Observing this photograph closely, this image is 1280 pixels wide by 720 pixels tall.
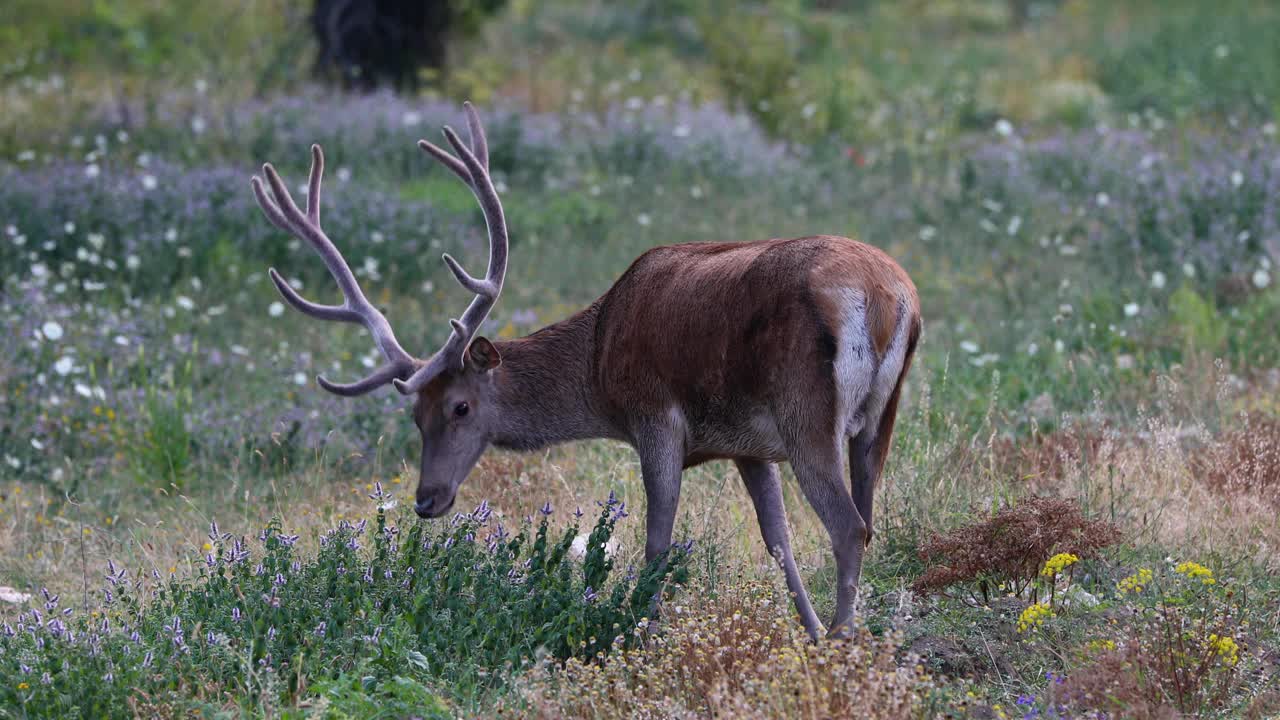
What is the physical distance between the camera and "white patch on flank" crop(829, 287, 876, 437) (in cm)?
506

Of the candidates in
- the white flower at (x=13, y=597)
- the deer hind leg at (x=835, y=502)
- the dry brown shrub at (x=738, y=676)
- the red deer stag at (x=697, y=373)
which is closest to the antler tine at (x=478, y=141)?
the red deer stag at (x=697, y=373)

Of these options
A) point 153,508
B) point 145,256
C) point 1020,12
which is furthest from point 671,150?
point 1020,12

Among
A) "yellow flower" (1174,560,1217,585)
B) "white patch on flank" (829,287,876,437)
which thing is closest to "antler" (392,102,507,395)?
"white patch on flank" (829,287,876,437)

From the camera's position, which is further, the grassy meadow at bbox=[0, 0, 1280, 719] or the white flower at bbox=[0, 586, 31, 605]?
the white flower at bbox=[0, 586, 31, 605]

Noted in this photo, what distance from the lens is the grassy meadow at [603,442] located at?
16.7ft

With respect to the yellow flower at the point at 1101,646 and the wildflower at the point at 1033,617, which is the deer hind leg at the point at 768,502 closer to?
the wildflower at the point at 1033,617

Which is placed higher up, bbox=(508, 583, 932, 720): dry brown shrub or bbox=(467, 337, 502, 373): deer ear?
bbox=(467, 337, 502, 373): deer ear

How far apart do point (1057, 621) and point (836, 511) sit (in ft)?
3.58

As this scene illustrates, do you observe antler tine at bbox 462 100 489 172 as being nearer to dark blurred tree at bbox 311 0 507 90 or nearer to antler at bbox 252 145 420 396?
antler at bbox 252 145 420 396

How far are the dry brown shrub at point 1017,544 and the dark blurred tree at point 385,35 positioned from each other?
1149 cm

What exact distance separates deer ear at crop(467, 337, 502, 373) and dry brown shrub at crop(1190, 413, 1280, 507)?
10.9 feet

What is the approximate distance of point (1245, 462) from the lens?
675cm

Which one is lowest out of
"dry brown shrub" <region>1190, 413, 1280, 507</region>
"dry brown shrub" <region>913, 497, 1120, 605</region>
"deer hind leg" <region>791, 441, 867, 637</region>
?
"dry brown shrub" <region>1190, 413, 1280, 507</region>

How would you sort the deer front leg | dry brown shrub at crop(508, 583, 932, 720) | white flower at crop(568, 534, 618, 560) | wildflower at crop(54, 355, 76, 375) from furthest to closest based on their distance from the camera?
wildflower at crop(54, 355, 76, 375)
white flower at crop(568, 534, 618, 560)
the deer front leg
dry brown shrub at crop(508, 583, 932, 720)
